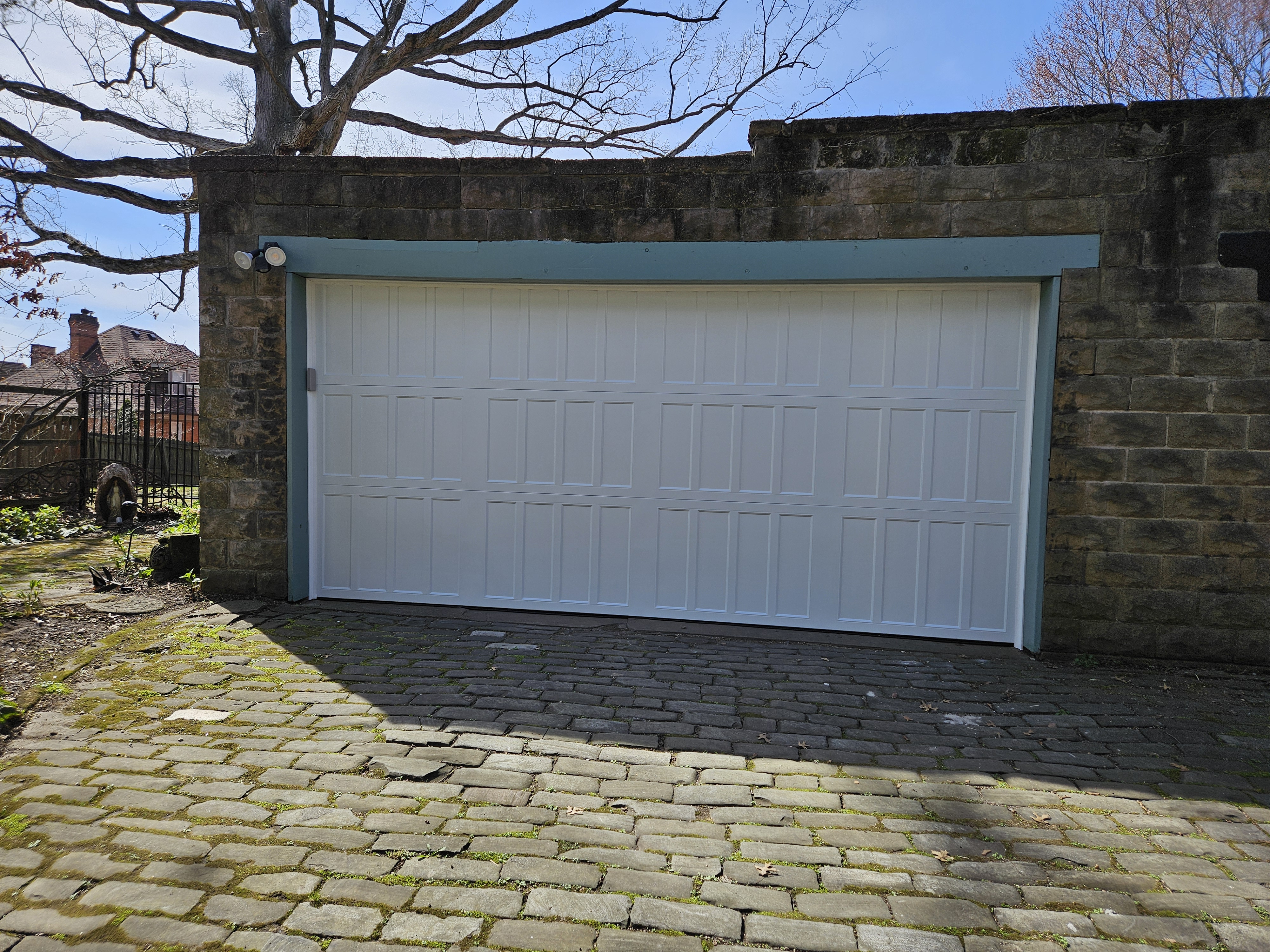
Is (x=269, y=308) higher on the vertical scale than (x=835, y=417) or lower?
higher

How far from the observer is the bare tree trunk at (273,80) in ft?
42.2

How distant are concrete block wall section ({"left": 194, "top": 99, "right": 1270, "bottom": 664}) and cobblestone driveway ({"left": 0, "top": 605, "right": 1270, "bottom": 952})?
0.66 meters

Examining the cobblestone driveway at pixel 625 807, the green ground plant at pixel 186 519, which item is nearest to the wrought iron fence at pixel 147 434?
the green ground plant at pixel 186 519

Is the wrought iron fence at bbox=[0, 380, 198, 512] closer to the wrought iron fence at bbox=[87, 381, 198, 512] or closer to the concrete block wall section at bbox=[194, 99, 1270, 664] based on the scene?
the wrought iron fence at bbox=[87, 381, 198, 512]

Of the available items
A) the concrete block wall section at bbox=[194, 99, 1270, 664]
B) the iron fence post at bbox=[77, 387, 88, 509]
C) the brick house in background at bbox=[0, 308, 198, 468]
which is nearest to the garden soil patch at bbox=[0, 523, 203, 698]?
the iron fence post at bbox=[77, 387, 88, 509]

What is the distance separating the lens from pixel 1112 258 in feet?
17.4

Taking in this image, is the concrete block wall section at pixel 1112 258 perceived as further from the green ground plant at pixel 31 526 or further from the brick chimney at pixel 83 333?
the brick chimney at pixel 83 333

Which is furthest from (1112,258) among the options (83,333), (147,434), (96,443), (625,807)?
(83,333)

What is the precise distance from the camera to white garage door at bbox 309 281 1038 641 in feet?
18.7

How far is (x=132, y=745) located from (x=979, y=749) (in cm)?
386

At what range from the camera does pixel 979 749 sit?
153 inches

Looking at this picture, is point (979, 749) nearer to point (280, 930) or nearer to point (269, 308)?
point (280, 930)

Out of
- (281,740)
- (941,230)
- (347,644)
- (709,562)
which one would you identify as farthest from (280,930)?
(941,230)

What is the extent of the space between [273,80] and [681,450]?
10592mm
